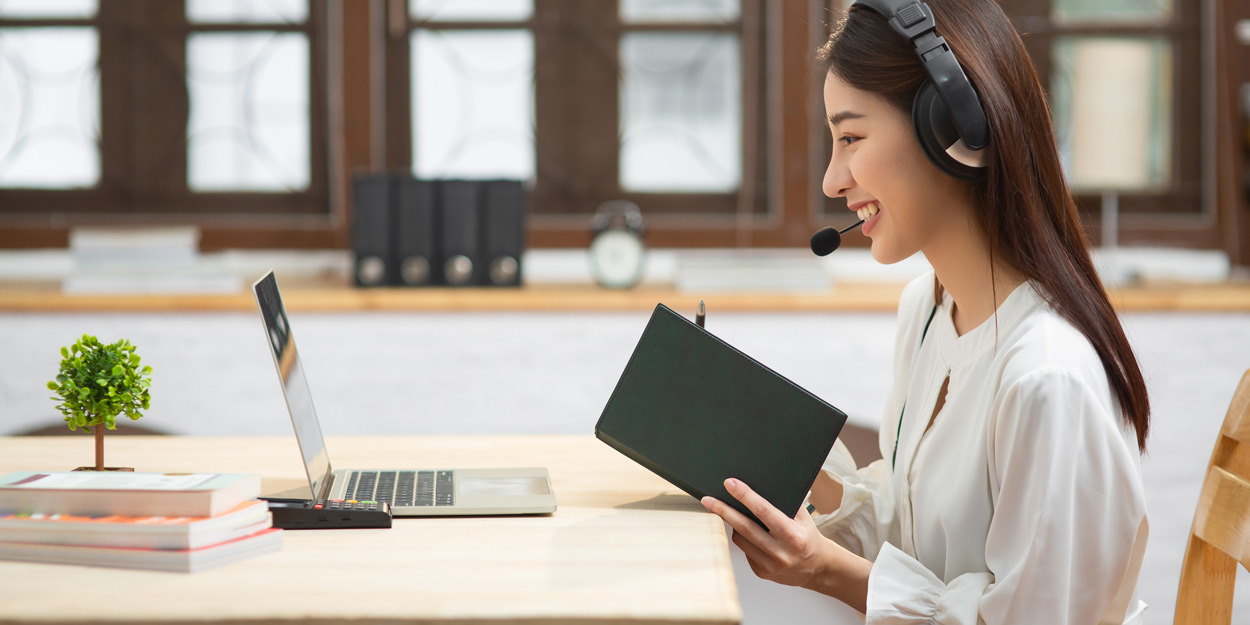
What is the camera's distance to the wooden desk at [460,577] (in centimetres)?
74

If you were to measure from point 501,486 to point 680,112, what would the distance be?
1684mm

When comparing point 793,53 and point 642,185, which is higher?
point 793,53

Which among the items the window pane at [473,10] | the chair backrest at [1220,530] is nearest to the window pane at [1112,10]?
the window pane at [473,10]

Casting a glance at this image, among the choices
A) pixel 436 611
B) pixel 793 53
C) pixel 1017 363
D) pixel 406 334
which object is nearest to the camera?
pixel 436 611

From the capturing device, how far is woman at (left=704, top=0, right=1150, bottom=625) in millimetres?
900

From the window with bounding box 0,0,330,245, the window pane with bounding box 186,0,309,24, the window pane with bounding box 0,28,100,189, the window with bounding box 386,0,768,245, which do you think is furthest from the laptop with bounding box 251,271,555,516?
the window pane with bounding box 0,28,100,189

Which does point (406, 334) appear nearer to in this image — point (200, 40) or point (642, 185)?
point (642, 185)

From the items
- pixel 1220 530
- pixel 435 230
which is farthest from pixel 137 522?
pixel 435 230

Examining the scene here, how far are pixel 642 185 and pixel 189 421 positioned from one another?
120 cm

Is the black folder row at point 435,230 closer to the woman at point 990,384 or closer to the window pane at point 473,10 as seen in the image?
the window pane at point 473,10

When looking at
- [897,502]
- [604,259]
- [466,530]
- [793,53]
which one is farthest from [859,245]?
[466,530]

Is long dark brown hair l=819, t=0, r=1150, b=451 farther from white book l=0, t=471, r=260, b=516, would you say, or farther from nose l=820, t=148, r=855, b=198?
white book l=0, t=471, r=260, b=516

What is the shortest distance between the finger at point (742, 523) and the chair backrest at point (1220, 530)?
1.59 ft

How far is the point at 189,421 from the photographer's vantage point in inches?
85.6
